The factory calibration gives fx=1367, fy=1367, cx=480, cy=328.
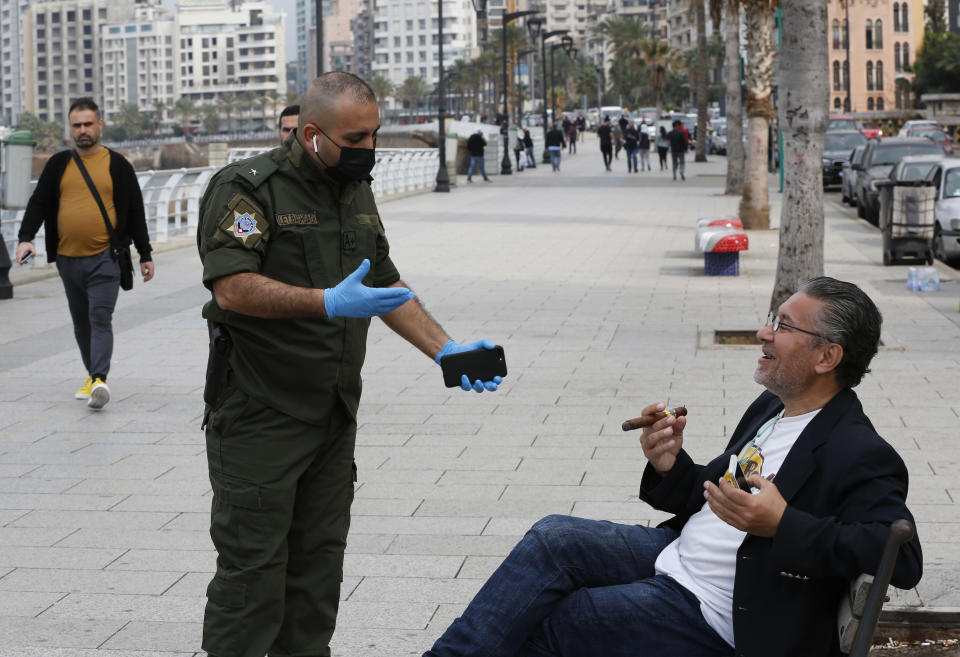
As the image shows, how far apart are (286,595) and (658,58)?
87046 mm

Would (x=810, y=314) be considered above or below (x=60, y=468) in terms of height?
above

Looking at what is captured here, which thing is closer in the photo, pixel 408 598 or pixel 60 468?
pixel 408 598

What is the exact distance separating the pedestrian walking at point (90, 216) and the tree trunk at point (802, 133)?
201 inches

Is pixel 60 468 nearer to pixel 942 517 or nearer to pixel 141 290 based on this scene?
pixel 942 517

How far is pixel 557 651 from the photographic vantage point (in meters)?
3.21

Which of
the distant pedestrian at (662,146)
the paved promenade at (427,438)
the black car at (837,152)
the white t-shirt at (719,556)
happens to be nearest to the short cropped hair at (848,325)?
the white t-shirt at (719,556)

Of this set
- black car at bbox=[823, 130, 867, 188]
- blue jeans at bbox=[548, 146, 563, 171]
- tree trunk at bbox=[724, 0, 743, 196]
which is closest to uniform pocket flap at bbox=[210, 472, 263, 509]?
tree trunk at bbox=[724, 0, 743, 196]

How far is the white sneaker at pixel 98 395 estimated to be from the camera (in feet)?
27.0

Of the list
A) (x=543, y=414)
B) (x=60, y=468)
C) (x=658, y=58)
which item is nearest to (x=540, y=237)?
(x=543, y=414)

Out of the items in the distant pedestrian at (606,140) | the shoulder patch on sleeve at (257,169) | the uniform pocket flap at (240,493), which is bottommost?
the uniform pocket flap at (240,493)

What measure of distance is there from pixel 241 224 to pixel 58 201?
513cm

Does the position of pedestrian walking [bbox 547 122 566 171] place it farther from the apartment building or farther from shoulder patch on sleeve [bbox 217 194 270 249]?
the apartment building

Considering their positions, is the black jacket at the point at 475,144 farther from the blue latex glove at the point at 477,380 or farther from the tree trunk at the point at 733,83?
the blue latex glove at the point at 477,380

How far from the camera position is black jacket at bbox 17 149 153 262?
8.05 metres
